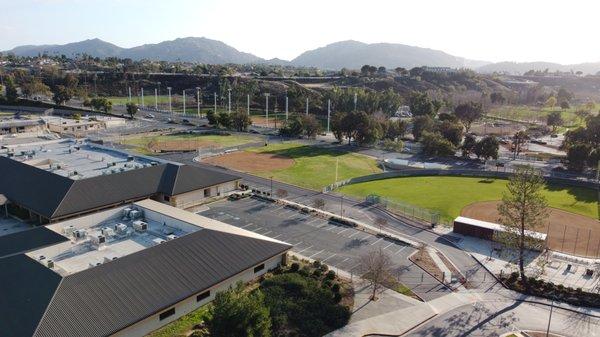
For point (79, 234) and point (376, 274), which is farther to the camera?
point (79, 234)

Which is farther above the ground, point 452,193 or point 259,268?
point 259,268

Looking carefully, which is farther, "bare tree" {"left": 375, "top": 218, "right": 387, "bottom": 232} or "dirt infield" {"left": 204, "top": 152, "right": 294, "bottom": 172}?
"dirt infield" {"left": 204, "top": 152, "right": 294, "bottom": 172}

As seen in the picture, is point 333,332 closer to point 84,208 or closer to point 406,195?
point 84,208

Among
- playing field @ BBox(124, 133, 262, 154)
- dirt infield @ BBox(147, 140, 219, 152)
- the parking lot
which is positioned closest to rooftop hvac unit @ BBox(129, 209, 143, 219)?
the parking lot

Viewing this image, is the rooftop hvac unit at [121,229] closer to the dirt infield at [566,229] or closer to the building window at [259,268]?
the building window at [259,268]

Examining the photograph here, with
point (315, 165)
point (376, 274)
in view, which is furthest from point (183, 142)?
point (376, 274)

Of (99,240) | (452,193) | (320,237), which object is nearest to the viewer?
(99,240)

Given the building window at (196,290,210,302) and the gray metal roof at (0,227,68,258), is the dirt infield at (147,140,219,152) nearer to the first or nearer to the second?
the gray metal roof at (0,227,68,258)

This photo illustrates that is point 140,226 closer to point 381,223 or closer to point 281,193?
point 381,223
